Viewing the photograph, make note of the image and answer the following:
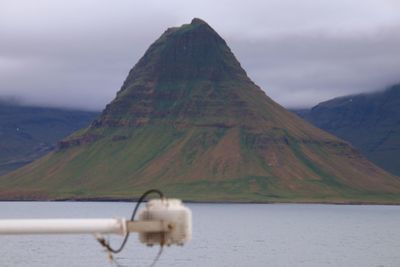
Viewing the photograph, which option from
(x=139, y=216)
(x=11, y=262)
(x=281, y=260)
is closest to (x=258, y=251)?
(x=281, y=260)

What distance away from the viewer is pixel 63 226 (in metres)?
15.2

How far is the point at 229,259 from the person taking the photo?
474ft

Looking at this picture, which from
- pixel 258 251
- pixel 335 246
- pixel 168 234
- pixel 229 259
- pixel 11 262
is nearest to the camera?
pixel 168 234

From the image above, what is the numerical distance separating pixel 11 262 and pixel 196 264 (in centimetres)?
2211

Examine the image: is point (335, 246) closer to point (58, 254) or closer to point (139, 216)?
point (58, 254)

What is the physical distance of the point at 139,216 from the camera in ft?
49.7

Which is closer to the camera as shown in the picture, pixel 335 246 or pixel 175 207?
pixel 175 207

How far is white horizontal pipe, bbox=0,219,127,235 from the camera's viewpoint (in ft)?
49.1

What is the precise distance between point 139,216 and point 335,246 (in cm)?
16577

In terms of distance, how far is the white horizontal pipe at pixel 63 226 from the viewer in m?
15.0

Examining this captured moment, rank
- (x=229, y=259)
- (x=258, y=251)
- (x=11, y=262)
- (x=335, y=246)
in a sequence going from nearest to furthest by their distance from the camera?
A: (x=11, y=262) < (x=229, y=259) < (x=258, y=251) < (x=335, y=246)

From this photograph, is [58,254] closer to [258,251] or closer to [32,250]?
[32,250]

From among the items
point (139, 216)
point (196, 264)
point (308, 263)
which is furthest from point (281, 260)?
point (139, 216)

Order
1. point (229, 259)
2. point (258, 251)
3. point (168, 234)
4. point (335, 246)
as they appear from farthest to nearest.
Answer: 1. point (335, 246)
2. point (258, 251)
3. point (229, 259)
4. point (168, 234)
